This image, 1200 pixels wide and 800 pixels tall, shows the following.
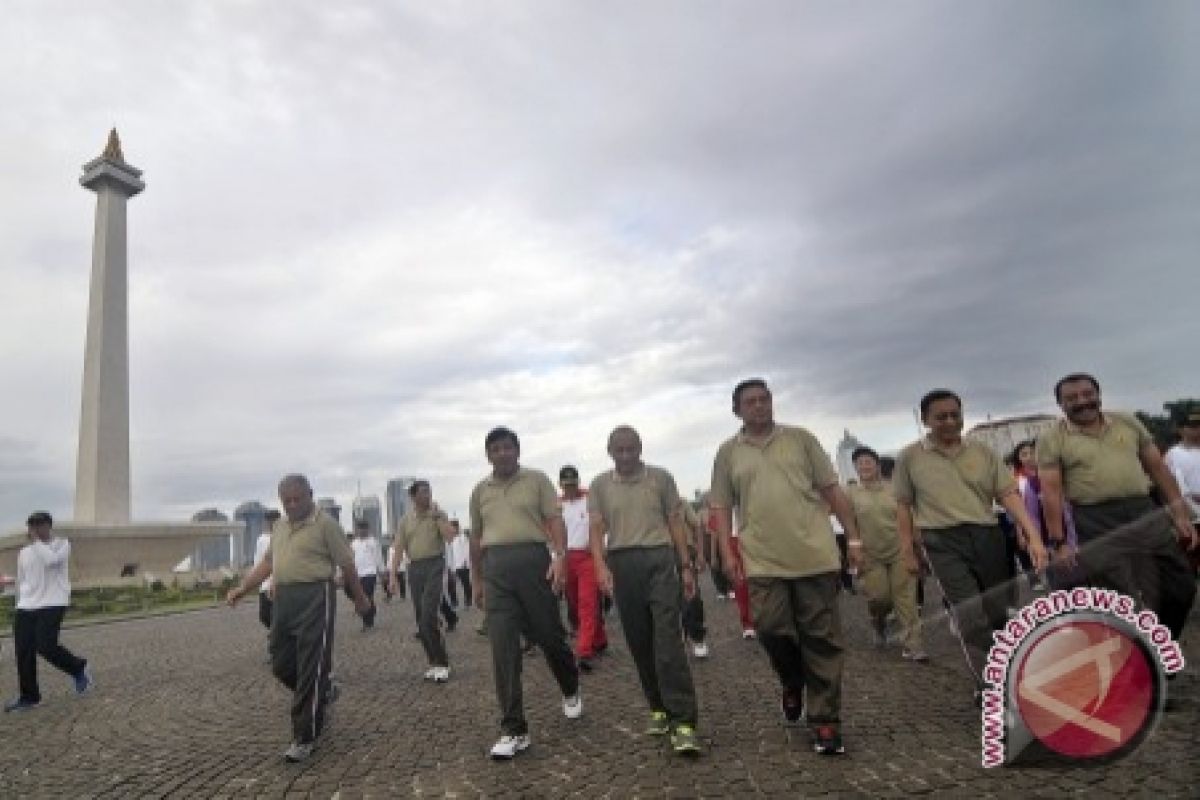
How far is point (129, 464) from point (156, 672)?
3705 centimetres

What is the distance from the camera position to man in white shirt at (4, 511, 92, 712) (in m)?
8.23

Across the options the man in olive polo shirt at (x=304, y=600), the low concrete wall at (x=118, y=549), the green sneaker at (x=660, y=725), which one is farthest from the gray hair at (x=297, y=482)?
the low concrete wall at (x=118, y=549)

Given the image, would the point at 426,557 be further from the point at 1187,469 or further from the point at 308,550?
the point at 1187,469

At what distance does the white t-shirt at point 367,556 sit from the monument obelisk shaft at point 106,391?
3306 cm

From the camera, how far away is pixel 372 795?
13.9 feet

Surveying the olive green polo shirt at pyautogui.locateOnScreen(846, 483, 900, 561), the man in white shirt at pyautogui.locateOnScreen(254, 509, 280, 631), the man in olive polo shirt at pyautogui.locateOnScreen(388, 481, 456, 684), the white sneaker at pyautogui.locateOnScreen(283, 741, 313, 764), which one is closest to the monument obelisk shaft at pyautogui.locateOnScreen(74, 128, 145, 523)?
the man in white shirt at pyautogui.locateOnScreen(254, 509, 280, 631)

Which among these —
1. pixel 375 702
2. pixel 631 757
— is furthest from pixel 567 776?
pixel 375 702

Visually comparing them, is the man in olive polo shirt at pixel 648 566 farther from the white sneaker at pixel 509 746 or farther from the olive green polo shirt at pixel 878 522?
the olive green polo shirt at pixel 878 522

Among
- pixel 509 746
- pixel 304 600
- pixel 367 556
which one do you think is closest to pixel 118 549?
pixel 367 556

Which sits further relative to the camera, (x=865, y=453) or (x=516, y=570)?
(x=865, y=453)

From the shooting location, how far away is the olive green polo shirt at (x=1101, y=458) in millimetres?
4863

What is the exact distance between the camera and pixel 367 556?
46.5ft

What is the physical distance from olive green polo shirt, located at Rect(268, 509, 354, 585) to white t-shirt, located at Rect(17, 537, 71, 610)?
4145 millimetres

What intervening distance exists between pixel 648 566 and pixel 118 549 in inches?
1758
